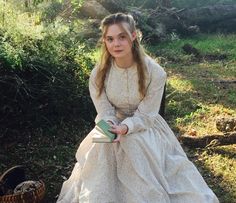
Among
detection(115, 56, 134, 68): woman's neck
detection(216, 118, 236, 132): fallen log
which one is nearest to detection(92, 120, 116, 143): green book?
detection(115, 56, 134, 68): woman's neck

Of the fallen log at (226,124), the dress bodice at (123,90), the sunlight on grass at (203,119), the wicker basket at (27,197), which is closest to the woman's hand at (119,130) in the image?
the dress bodice at (123,90)

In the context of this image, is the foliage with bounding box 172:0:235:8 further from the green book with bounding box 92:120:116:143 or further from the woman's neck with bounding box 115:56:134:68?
A: the green book with bounding box 92:120:116:143

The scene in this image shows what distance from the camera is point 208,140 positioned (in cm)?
504

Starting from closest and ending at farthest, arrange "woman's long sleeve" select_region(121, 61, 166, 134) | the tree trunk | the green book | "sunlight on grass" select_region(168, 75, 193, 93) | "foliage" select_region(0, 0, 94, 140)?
the green book, "woman's long sleeve" select_region(121, 61, 166, 134), "foliage" select_region(0, 0, 94, 140), "sunlight on grass" select_region(168, 75, 193, 93), the tree trunk

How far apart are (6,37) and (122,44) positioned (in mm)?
1980

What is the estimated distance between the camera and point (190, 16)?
12750mm

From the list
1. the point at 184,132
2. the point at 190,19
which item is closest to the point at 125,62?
the point at 184,132

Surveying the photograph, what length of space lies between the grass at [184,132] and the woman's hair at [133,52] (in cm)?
122

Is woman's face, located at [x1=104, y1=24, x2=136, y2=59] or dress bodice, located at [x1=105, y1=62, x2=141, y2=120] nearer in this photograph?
woman's face, located at [x1=104, y1=24, x2=136, y2=59]

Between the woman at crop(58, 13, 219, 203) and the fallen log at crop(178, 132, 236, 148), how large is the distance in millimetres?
1190

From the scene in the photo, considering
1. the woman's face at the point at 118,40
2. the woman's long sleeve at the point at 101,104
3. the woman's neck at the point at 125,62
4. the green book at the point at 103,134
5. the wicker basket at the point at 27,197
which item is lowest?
the wicker basket at the point at 27,197

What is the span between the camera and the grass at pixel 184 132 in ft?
14.6

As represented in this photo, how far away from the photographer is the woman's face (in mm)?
3527

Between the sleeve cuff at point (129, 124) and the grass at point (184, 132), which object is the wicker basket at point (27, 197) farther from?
the sleeve cuff at point (129, 124)
